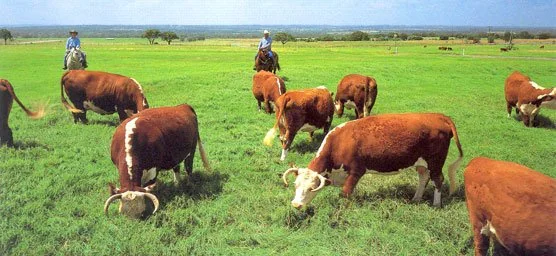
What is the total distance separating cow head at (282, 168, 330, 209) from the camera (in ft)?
20.7

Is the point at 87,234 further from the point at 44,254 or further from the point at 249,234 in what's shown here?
the point at 249,234

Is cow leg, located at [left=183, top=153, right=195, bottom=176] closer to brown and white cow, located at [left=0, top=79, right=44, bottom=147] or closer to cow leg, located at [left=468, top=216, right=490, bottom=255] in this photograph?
brown and white cow, located at [left=0, top=79, right=44, bottom=147]

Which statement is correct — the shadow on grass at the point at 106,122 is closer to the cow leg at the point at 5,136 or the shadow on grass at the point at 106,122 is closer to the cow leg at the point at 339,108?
the cow leg at the point at 5,136

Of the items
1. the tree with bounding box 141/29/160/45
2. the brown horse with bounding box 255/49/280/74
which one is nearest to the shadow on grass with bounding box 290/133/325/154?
the brown horse with bounding box 255/49/280/74

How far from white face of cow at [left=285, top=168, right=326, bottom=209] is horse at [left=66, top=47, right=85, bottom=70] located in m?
11.8

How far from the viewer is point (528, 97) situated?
12.9 metres

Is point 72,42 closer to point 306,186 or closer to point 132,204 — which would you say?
point 132,204

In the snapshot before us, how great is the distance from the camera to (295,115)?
9.36 metres

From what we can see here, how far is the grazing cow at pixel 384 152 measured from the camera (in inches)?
259

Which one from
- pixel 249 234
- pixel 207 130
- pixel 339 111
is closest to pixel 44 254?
pixel 249 234

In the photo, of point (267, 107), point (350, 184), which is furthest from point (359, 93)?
point (350, 184)

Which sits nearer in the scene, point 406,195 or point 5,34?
point 406,195

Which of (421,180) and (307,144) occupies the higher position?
(421,180)

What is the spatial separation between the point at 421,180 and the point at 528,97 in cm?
822
